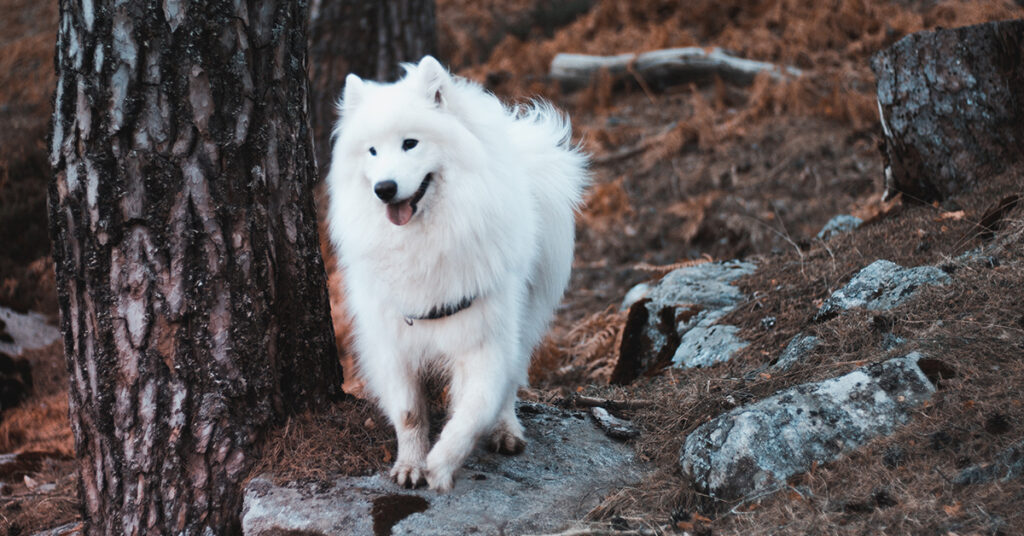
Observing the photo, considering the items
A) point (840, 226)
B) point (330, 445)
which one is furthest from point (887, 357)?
point (840, 226)

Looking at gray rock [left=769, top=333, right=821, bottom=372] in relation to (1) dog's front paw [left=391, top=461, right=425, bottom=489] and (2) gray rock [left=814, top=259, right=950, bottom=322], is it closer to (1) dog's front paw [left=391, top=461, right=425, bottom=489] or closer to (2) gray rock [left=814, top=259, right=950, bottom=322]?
(2) gray rock [left=814, top=259, right=950, bottom=322]

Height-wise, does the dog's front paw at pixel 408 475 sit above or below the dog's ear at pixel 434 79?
below

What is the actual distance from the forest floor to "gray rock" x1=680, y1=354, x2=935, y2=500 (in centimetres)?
7

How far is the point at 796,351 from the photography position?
3561mm

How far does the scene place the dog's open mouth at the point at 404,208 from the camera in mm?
3002

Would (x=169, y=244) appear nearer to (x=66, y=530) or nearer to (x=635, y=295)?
(x=66, y=530)

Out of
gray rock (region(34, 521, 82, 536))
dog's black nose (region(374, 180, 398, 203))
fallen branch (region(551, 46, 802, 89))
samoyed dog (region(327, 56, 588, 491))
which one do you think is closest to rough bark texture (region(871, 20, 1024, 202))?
samoyed dog (region(327, 56, 588, 491))

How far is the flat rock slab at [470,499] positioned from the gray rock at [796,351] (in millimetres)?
830

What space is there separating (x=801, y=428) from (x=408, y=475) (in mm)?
1554

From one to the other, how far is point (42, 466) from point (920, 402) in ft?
15.2

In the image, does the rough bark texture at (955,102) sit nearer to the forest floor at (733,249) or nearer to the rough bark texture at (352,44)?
the forest floor at (733,249)

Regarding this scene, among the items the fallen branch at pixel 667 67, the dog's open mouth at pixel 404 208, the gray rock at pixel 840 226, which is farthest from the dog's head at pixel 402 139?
the fallen branch at pixel 667 67

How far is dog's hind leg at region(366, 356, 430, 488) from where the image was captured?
3.14 m

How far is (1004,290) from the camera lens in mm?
3197
